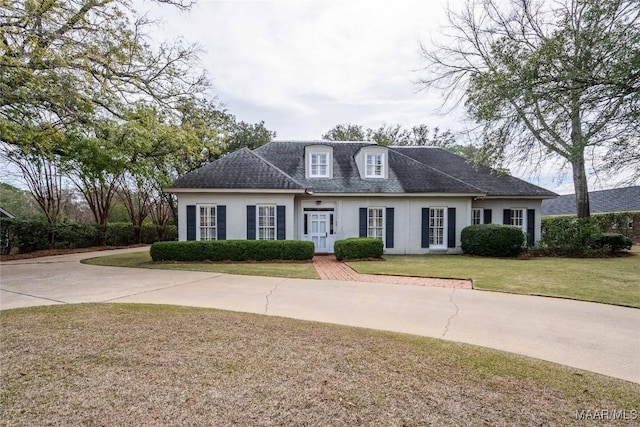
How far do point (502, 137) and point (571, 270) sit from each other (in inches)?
187

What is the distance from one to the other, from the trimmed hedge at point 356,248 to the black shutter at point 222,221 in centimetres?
464

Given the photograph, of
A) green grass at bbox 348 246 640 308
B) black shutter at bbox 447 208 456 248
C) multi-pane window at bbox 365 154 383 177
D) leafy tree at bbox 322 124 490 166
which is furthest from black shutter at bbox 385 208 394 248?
leafy tree at bbox 322 124 490 166

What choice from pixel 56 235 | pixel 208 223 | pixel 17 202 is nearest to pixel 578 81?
pixel 208 223

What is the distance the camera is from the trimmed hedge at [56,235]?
51.1 ft

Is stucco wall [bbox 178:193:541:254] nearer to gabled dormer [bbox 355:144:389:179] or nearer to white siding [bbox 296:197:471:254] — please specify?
white siding [bbox 296:197:471:254]

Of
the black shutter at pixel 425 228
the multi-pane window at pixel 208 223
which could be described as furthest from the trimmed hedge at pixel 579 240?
the multi-pane window at pixel 208 223

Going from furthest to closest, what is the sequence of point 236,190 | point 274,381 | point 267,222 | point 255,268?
point 267,222, point 236,190, point 255,268, point 274,381

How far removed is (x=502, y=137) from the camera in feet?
34.4

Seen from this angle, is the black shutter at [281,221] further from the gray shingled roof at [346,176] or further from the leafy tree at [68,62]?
the leafy tree at [68,62]

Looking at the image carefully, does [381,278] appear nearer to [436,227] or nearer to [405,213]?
[405,213]

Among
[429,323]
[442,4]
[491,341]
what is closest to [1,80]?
[429,323]

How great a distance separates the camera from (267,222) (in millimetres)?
13844

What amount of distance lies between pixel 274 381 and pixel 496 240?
13.3 meters

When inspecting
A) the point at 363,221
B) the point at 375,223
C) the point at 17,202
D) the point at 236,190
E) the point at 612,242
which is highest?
the point at 17,202
